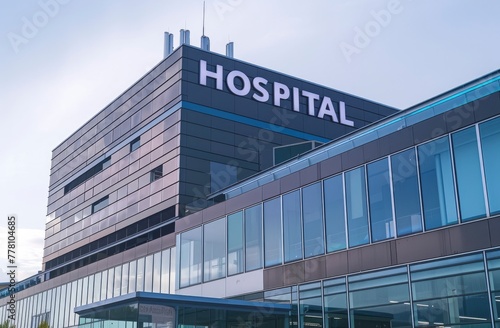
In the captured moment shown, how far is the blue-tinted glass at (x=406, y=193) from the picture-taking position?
2269cm

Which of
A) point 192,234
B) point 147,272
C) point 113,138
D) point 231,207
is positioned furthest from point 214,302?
point 113,138

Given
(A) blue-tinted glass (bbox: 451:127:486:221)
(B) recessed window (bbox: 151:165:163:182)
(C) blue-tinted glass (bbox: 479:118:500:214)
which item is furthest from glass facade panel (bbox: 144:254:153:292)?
(C) blue-tinted glass (bbox: 479:118:500:214)

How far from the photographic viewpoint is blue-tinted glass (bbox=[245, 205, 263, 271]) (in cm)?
3041

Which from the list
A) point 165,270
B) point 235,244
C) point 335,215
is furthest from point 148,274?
point 335,215

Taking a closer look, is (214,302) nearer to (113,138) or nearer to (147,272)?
(147,272)

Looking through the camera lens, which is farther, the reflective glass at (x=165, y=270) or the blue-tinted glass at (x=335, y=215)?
the reflective glass at (x=165, y=270)

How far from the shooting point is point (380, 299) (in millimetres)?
23328

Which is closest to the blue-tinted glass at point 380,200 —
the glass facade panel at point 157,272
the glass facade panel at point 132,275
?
the glass facade panel at point 157,272

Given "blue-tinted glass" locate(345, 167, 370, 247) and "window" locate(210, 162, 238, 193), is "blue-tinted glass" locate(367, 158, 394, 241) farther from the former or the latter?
"window" locate(210, 162, 238, 193)

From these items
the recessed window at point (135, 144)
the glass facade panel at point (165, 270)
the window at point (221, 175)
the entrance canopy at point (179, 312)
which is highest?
the recessed window at point (135, 144)

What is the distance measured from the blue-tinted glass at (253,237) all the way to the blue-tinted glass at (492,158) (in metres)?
12.4

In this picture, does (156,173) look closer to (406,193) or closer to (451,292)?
(406,193)

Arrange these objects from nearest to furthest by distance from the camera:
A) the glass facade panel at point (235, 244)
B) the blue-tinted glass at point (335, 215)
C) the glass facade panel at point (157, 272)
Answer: the blue-tinted glass at point (335, 215)
the glass facade panel at point (235, 244)
the glass facade panel at point (157, 272)

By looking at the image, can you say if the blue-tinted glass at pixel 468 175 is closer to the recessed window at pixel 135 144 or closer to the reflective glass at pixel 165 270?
the reflective glass at pixel 165 270
